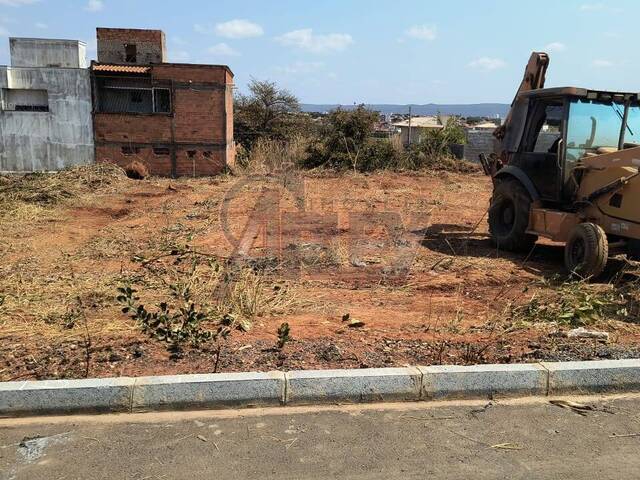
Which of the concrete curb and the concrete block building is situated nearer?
the concrete curb

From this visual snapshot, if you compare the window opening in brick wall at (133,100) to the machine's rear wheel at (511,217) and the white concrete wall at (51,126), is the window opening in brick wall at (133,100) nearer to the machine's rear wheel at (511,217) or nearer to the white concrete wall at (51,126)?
the white concrete wall at (51,126)

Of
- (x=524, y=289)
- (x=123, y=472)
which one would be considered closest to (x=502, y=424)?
(x=123, y=472)

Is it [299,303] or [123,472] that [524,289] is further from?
[123,472]

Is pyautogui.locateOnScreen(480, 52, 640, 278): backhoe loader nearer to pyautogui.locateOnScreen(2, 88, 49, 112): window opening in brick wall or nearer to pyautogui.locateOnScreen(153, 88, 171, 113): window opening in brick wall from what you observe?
pyautogui.locateOnScreen(153, 88, 171, 113): window opening in brick wall

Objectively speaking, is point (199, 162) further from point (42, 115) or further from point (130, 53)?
point (42, 115)

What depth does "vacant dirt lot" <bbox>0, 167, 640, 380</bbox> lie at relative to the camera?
453 cm

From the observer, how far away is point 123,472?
310 cm

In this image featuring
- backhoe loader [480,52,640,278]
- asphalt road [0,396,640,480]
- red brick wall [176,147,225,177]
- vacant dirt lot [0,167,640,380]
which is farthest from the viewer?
red brick wall [176,147,225,177]

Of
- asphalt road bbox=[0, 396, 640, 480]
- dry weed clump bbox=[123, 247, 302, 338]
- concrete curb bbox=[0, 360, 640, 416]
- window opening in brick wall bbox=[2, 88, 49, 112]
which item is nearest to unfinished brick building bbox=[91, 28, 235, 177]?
window opening in brick wall bbox=[2, 88, 49, 112]

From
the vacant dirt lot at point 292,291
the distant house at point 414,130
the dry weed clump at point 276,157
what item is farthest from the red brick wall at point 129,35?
the vacant dirt lot at point 292,291

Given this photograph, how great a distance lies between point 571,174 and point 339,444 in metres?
6.14

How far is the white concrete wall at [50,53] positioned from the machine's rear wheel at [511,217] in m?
22.4

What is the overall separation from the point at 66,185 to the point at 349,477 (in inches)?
648

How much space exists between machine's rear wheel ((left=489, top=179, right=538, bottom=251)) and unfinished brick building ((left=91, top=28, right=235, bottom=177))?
17817 millimetres
